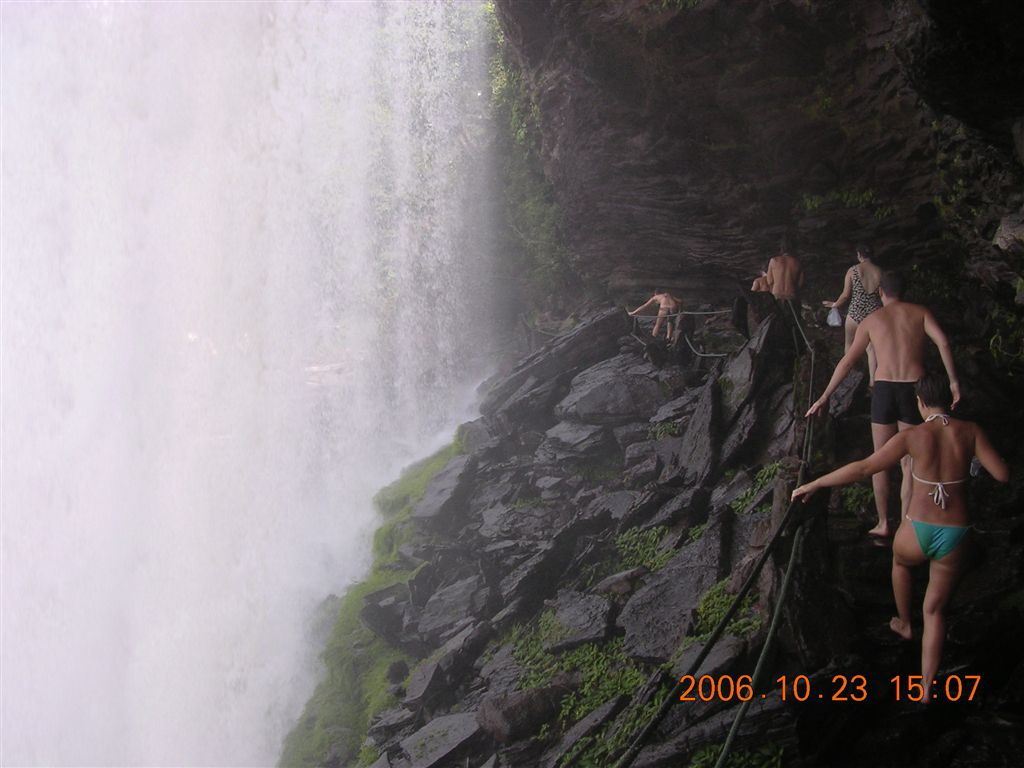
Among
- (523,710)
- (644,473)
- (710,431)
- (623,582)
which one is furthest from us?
(644,473)

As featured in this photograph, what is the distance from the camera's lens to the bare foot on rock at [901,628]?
475cm

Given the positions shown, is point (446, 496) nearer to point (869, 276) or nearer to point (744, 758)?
point (869, 276)

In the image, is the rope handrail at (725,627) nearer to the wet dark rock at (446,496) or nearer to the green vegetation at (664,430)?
the green vegetation at (664,430)

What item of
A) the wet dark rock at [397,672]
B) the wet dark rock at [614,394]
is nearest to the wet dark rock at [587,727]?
the wet dark rock at [397,672]

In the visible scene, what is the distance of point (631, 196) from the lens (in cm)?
1252

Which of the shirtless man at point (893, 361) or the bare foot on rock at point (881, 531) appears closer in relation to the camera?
the shirtless man at point (893, 361)

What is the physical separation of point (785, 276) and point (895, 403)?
13.5 feet

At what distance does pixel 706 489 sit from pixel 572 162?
24.0ft

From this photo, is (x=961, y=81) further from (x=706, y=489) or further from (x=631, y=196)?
(x=631, y=196)

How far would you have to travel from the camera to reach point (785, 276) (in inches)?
367

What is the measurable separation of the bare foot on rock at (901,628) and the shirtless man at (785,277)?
5138 millimetres

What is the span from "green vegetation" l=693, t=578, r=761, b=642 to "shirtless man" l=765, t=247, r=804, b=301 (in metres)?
4.09

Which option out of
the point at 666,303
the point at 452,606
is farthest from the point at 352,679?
the point at 666,303

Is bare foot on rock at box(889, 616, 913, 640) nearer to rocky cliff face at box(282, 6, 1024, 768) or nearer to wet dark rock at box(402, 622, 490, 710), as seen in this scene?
rocky cliff face at box(282, 6, 1024, 768)
